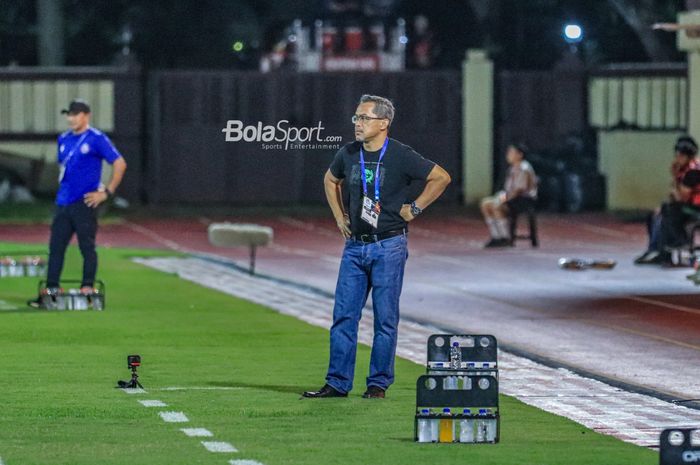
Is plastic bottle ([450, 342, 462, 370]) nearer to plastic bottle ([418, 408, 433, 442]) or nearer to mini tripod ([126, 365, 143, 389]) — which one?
plastic bottle ([418, 408, 433, 442])

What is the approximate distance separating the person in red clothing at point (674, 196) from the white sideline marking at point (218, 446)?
1408cm

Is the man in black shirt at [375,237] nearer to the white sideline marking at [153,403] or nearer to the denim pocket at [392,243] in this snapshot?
the denim pocket at [392,243]

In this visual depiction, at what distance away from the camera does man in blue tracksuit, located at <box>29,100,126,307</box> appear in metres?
18.9

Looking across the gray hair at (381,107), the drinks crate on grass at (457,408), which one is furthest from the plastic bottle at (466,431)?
the gray hair at (381,107)

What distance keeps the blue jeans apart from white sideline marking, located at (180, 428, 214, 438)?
1617mm

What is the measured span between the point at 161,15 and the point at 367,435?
4308 centimetres

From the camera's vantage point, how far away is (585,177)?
39.0 metres

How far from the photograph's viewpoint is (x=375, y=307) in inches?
507

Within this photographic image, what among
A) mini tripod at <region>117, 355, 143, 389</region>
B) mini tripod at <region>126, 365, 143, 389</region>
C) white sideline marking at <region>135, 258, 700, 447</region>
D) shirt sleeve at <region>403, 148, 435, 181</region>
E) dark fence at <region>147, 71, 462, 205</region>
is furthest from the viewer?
dark fence at <region>147, 71, 462, 205</region>

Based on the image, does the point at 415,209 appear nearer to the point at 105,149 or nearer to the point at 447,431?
the point at 447,431

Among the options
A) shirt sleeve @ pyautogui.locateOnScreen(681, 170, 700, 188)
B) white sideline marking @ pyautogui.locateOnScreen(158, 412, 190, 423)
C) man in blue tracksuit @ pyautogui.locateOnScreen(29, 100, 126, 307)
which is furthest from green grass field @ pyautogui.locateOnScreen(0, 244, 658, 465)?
shirt sleeve @ pyautogui.locateOnScreen(681, 170, 700, 188)

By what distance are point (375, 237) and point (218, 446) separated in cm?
253

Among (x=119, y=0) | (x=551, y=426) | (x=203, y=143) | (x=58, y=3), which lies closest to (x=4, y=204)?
(x=203, y=143)

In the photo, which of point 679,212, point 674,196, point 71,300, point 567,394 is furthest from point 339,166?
point 674,196
